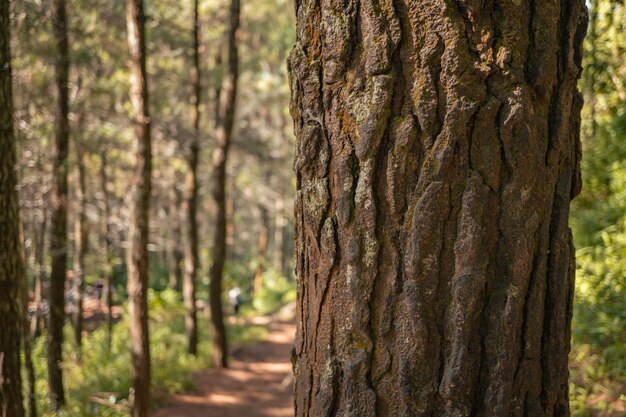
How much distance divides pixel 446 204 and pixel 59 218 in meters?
9.53

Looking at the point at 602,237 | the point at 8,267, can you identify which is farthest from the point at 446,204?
the point at 602,237

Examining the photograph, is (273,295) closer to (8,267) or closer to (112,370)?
(112,370)

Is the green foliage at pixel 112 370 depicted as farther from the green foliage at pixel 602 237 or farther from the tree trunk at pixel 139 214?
the green foliage at pixel 602 237

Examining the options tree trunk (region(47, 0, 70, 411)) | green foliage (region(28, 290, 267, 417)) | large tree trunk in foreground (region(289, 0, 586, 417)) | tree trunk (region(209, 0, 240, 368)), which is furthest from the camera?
tree trunk (region(209, 0, 240, 368))

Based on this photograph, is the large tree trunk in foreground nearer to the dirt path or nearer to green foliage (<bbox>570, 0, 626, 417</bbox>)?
green foliage (<bbox>570, 0, 626, 417</bbox>)

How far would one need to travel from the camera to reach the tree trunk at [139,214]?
776cm

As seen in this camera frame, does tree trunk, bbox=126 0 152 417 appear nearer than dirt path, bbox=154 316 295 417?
Yes

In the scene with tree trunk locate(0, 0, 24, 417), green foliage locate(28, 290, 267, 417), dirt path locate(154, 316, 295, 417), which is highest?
tree trunk locate(0, 0, 24, 417)

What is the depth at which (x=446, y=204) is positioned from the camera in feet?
5.59

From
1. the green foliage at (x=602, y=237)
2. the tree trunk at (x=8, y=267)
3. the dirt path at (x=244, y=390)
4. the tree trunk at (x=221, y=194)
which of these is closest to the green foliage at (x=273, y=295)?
the dirt path at (x=244, y=390)

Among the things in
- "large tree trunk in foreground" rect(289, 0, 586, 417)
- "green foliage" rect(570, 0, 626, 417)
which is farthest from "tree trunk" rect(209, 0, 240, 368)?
"large tree trunk in foreground" rect(289, 0, 586, 417)

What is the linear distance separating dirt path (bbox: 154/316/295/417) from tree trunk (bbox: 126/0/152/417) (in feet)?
6.52

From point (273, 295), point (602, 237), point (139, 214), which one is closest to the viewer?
point (602, 237)

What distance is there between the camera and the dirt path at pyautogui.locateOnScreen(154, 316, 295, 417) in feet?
33.8
